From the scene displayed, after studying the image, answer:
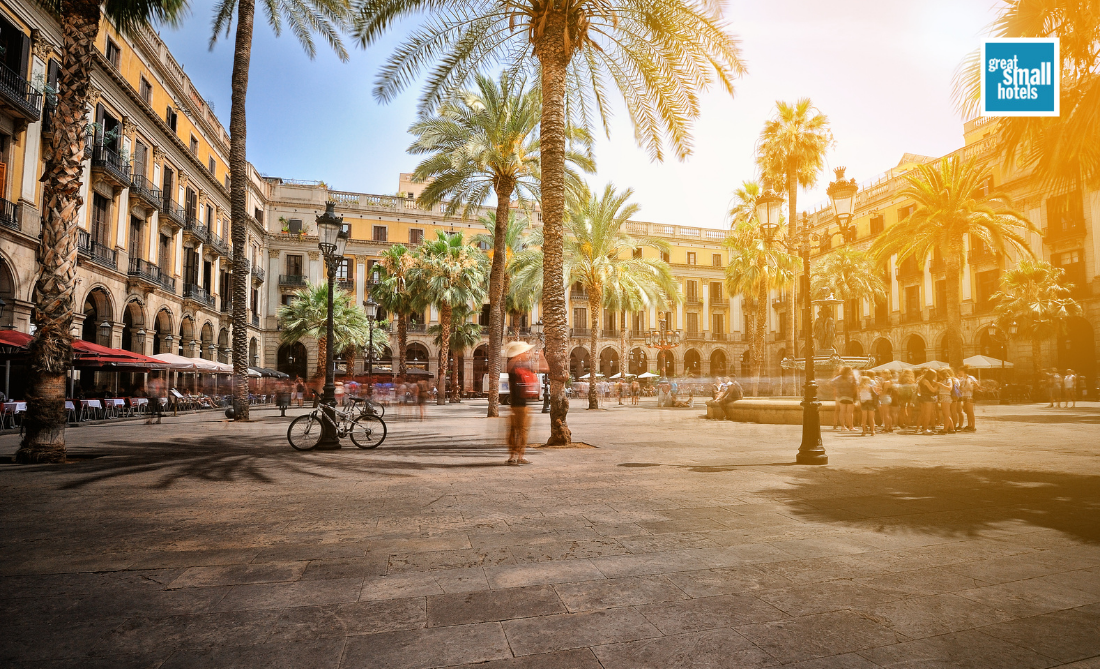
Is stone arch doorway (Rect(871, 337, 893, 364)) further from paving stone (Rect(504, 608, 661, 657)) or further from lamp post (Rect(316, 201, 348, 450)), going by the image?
paving stone (Rect(504, 608, 661, 657))

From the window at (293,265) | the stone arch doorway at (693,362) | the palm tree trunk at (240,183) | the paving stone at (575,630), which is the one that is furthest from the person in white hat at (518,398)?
the stone arch doorway at (693,362)

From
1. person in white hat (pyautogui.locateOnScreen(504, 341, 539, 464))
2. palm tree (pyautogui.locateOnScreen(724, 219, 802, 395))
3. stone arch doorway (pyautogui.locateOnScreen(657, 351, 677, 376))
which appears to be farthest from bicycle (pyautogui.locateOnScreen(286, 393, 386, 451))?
stone arch doorway (pyautogui.locateOnScreen(657, 351, 677, 376))

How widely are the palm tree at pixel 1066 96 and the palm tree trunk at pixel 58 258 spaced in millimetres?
12537

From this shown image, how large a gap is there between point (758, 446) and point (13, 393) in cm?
2373

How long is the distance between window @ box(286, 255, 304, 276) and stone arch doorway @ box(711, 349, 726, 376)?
36.4 metres

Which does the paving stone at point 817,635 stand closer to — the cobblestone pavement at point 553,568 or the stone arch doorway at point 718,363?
the cobblestone pavement at point 553,568

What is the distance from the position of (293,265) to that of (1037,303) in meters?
45.5

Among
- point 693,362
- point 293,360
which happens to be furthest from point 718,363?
point 293,360

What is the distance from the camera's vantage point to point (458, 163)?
747 inches

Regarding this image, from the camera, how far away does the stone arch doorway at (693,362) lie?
54.3 meters

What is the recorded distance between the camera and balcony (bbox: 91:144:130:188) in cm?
2091

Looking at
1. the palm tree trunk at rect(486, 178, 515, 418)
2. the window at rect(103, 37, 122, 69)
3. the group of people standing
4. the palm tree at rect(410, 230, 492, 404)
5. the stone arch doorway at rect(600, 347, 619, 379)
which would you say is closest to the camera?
the group of people standing

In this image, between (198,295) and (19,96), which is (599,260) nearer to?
(19,96)

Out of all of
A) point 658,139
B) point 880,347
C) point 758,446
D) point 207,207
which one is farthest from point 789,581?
point 880,347
